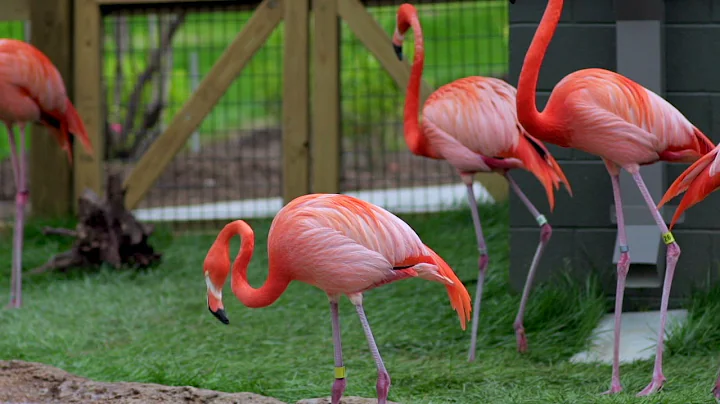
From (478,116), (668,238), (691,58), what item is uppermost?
(691,58)

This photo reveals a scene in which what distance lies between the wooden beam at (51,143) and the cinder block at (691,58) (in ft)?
13.4

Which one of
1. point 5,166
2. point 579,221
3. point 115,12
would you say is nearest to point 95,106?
point 115,12

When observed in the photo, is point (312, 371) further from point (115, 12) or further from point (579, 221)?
point (115, 12)

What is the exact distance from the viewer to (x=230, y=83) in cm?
727

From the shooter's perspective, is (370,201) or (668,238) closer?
(668,238)

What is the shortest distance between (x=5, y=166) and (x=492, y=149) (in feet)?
21.2

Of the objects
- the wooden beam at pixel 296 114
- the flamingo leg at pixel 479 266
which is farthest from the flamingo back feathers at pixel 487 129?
the wooden beam at pixel 296 114

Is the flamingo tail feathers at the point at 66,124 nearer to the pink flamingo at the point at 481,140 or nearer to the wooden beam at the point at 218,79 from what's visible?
the wooden beam at the point at 218,79

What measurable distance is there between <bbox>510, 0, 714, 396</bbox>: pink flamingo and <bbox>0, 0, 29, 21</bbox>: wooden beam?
4.51 m

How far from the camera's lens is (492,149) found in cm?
483

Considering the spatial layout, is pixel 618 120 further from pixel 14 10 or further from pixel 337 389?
pixel 14 10

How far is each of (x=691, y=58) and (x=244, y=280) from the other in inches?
107

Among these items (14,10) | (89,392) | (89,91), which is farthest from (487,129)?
(14,10)

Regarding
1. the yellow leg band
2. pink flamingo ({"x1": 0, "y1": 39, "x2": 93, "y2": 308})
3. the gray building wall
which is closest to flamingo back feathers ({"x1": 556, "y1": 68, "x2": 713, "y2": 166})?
the yellow leg band
